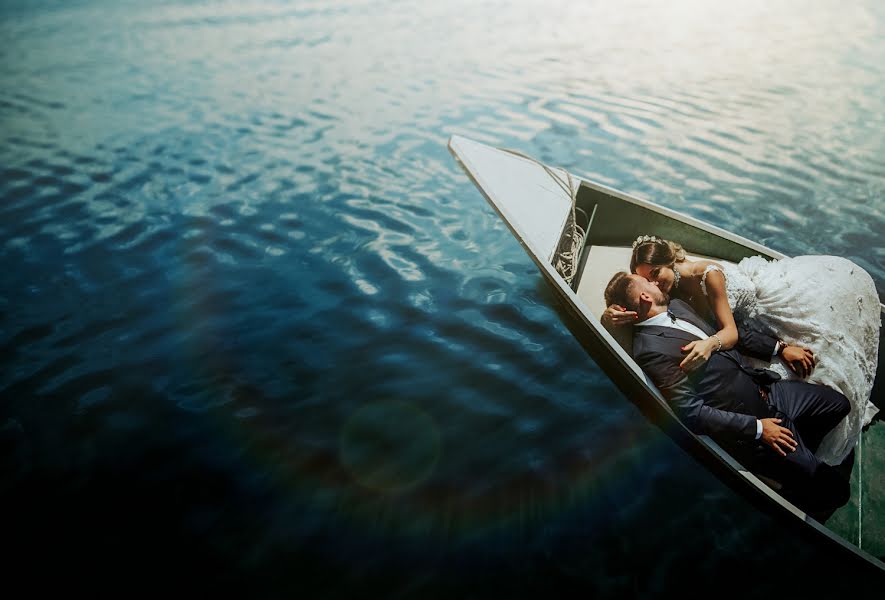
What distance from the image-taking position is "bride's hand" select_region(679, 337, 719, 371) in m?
3.70

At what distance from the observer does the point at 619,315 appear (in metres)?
4.16

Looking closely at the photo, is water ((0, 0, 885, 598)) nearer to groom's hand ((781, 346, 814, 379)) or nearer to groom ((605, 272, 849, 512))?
groom ((605, 272, 849, 512))

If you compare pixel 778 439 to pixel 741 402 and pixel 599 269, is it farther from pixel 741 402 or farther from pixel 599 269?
pixel 599 269

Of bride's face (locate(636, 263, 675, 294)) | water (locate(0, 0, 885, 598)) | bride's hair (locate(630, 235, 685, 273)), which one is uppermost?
bride's hair (locate(630, 235, 685, 273))

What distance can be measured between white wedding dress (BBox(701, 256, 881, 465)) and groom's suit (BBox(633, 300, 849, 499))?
16 cm

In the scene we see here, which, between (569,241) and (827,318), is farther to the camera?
(569,241)

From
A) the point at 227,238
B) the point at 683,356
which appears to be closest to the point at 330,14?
the point at 227,238

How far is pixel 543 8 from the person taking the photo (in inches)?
1131

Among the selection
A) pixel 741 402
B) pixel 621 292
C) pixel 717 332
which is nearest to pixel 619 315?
pixel 621 292

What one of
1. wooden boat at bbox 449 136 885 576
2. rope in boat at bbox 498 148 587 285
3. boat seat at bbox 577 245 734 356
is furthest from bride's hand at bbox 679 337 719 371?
rope in boat at bbox 498 148 587 285

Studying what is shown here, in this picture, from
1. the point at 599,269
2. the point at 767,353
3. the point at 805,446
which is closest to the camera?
the point at 805,446

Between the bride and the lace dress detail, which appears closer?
the bride

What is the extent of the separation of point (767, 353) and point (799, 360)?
0.81ft

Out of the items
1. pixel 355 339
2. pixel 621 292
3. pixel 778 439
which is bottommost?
pixel 355 339
